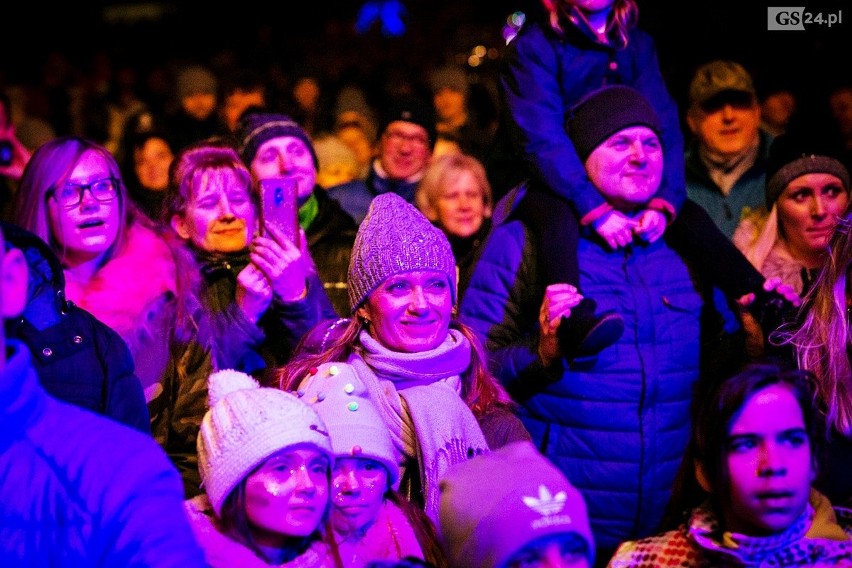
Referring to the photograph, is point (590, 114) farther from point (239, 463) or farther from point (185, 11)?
point (185, 11)

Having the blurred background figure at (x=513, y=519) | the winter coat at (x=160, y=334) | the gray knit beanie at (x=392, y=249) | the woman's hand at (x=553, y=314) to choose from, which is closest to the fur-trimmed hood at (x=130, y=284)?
the winter coat at (x=160, y=334)

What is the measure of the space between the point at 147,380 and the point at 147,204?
7.27ft

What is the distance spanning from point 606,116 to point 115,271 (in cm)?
180

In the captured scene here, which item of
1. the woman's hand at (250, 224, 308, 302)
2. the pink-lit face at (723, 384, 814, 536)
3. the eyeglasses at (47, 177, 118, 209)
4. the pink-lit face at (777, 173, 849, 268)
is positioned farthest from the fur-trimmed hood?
the pink-lit face at (777, 173, 849, 268)

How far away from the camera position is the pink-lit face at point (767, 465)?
113 inches

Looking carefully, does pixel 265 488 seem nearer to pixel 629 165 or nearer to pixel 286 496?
pixel 286 496

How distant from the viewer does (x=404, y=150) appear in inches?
252

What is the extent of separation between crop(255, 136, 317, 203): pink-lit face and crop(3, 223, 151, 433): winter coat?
180 centimetres

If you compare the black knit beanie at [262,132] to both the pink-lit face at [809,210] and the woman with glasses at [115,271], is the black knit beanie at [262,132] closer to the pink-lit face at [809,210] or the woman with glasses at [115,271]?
the woman with glasses at [115,271]

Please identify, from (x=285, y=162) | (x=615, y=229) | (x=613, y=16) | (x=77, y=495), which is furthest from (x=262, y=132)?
(x=77, y=495)

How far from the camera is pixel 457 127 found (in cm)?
845

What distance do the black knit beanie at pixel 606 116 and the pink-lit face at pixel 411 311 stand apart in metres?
0.97

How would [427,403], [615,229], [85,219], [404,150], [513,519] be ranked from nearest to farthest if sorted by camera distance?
[513,519], [427,403], [85,219], [615,229], [404,150]

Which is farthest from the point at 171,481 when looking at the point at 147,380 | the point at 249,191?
the point at 249,191
